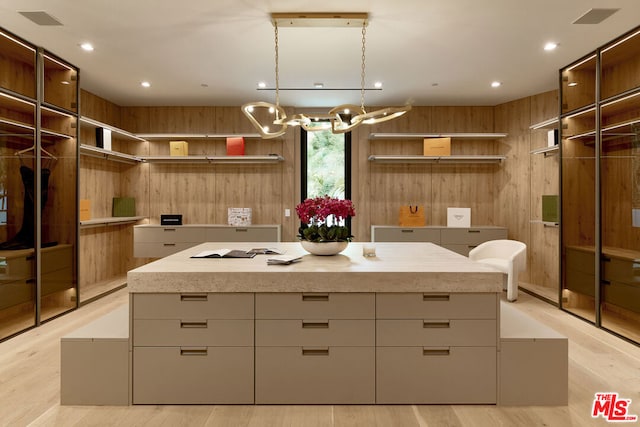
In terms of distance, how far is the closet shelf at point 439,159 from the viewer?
17.7 feet

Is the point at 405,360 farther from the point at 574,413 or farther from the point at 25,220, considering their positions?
the point at 25,220

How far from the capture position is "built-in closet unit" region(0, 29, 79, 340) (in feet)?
10.7

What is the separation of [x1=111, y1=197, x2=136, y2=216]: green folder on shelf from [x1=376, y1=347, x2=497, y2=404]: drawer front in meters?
4.79

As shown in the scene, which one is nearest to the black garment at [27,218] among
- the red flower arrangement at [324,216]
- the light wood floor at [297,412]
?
the light wood floor at [297,412]

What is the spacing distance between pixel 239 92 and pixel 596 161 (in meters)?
4.21

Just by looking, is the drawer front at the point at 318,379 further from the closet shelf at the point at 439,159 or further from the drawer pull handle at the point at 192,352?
the closet shelf at the point at 439,159

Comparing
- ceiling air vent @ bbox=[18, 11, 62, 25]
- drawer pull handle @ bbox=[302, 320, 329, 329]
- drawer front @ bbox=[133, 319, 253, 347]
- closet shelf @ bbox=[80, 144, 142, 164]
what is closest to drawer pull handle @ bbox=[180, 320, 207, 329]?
drawer front @ bbox=[133, 319, 253, 347]

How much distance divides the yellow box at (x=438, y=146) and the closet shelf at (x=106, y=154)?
13.9 ft

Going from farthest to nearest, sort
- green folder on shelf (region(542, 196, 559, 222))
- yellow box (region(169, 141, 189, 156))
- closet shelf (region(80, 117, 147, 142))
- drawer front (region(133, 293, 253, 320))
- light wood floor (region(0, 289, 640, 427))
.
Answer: yellow box (region(169, 141, 189, 156)) < green folder on shelf (region(542, 196, 559, 222)) < closet shelf (region(80, 117, 147, 142)) < drawer front (region(133, 293, 253, 320)) < light wood floor (region(0, 289, 640, 427))

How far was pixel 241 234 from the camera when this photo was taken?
531 cm

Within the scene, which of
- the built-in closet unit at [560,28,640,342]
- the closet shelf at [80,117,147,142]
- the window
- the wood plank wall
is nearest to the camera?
the built-in closet unit at [560,28,640,342]

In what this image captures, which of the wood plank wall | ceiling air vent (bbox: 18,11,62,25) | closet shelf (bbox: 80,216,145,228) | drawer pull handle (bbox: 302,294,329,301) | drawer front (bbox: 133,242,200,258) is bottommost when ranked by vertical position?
drawer front (bbox: 133,242,200,258)

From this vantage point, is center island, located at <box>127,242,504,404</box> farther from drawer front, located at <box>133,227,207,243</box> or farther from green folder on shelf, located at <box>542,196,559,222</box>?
drawer front, located at <box>133,227,207,243</box>

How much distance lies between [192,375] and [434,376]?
1.38 meters
